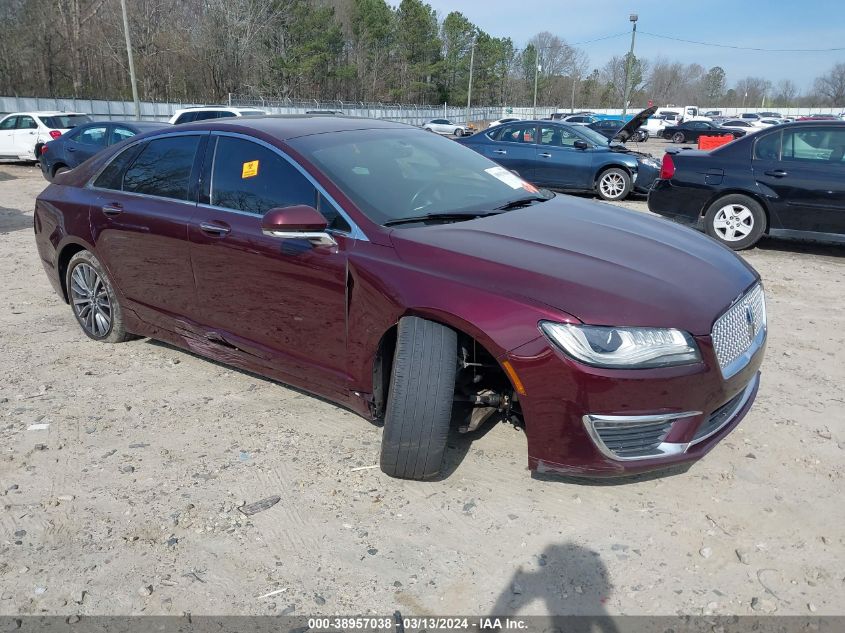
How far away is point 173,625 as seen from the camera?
2.25m

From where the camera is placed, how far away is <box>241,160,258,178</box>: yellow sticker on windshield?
3.58 meters

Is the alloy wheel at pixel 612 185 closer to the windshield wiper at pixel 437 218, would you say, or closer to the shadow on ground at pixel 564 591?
the windshield wiper at pixel 437 218

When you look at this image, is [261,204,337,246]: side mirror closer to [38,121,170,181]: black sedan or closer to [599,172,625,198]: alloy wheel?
[599,172,625,198]: alloy wheel

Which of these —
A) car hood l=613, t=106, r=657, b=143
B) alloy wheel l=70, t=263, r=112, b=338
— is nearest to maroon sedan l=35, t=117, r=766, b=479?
alloy wheel l=70, t=263, r=112, b=338

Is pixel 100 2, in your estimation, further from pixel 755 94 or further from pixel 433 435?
pixel 755 94

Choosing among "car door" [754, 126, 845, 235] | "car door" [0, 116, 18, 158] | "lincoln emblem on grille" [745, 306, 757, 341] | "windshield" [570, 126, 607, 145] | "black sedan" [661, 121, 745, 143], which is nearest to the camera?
"lincoln emblem on grille" [745, 306, 757, 341]

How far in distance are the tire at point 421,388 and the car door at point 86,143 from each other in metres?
12.9

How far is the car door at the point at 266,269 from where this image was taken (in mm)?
3221

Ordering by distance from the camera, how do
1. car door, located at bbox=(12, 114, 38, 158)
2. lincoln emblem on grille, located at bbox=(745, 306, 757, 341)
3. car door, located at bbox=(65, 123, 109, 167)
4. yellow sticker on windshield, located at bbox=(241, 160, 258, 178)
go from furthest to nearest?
1. car door, located at bbox=(12, 114, 38, 158)
2. car door, located at bbox=(65, 123, 109, 167)
3. yellow sticker on windshield, located at bbox=(241, 160, 258, 178)
4. lincoln emblem on grille, located at bbox=(745, 306, 757, 341)

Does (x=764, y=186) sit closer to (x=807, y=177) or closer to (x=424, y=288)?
(x=807, y=177)

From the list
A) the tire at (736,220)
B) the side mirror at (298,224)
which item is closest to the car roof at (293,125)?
Answer: the side mirror at (298,224)

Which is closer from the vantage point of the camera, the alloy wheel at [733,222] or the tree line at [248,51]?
the alloy wheel at [733,222]

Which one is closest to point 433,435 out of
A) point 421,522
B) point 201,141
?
point 421,522

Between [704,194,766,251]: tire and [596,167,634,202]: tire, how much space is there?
4.37m
